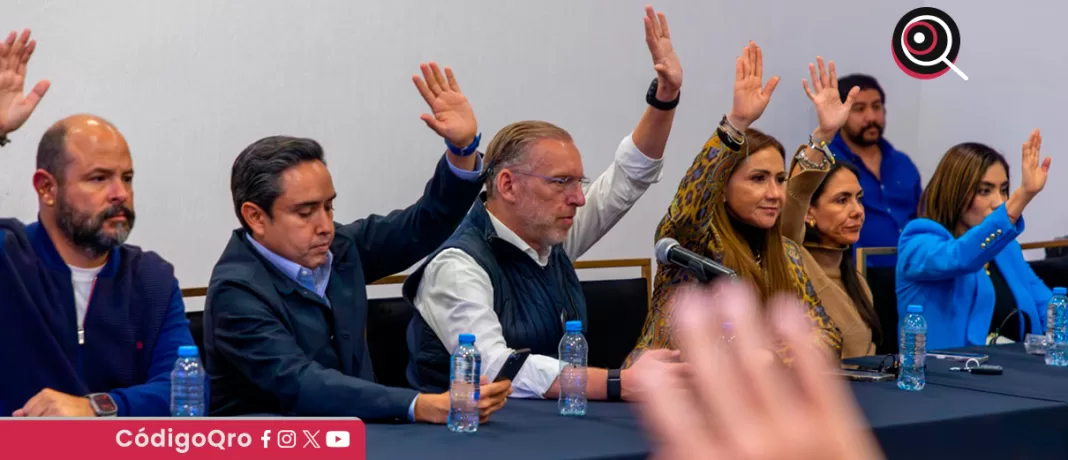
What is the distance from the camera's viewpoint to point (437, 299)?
103 inches

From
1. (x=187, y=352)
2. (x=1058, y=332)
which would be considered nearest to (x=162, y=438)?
(x=187, y=352)

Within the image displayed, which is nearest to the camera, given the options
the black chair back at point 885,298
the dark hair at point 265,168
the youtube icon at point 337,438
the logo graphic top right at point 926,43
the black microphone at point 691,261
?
the youtube icon at point 337,438

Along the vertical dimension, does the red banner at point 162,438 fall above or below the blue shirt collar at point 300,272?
below

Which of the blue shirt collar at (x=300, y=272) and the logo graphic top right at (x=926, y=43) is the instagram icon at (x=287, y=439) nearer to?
the blue shirt collar at (x=300, y=272)

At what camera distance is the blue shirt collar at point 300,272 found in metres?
2.46

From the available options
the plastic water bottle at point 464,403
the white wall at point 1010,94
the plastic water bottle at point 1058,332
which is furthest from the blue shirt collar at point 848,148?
the plastic water bottle at point 464,403

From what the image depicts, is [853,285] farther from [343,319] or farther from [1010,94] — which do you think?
Result: [1010,94]

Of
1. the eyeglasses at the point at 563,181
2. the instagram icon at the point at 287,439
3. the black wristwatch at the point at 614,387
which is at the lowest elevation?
the black wristwatch at the point at 614,387

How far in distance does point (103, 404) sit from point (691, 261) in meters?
1.23

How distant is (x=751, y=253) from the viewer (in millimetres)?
3098

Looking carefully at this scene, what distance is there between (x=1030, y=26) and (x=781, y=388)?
6.57 meters

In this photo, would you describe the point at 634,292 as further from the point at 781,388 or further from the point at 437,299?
the point at 781,388

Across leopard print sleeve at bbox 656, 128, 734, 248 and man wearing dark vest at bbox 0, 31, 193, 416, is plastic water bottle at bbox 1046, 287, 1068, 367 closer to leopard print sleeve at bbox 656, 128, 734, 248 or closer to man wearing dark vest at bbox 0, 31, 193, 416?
leopard print sleeve at bbox 656, 128, 734, 248

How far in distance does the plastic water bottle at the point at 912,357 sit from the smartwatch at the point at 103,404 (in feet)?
5.78
